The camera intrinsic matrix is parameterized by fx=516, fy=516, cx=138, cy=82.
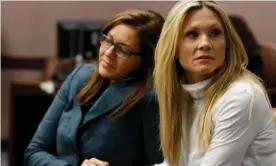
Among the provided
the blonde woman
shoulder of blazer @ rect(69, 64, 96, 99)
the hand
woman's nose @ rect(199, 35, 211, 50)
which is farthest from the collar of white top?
shoulder of blazer @ rect(69, 64, 96, 99)

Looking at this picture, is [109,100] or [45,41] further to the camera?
[45,41]

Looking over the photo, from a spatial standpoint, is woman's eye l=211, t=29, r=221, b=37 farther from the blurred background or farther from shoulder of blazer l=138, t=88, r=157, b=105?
the blurred background

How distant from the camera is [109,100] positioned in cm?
164

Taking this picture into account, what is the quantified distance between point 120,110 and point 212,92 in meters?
0.36

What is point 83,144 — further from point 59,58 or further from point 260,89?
point 59,58

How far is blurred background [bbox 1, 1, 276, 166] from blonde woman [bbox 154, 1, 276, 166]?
4.24ft

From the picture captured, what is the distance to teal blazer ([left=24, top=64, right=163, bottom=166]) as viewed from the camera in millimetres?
1603

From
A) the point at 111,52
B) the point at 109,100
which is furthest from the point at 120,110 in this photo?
the point at 111,52

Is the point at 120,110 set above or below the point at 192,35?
below

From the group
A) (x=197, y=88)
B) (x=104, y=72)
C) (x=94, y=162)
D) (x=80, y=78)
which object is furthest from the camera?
→ (x=80, y=78)

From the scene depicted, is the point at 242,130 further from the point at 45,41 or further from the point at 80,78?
the point at 45,41

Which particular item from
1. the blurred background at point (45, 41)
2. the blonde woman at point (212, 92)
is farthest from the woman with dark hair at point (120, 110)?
the blurred background at point (45, 41)

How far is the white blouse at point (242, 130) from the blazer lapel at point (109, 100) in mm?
388

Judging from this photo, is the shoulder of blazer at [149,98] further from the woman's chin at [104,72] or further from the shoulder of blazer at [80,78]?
the shoulder of blazer at [80,78]
